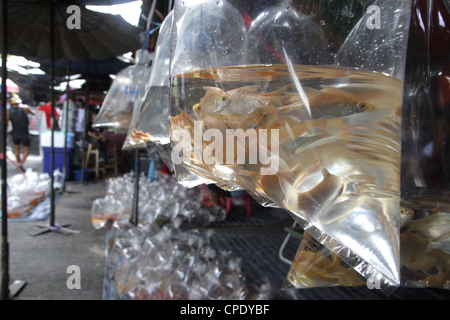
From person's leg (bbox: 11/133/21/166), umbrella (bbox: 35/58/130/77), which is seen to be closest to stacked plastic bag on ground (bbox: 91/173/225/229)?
umbrella (bbox: 35/58/130/77)

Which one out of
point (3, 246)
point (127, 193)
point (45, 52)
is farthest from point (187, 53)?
point (45, 52)

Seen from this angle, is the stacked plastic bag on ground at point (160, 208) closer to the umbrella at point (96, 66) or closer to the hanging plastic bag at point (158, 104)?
the hanging plastic bag at point (158, 104)

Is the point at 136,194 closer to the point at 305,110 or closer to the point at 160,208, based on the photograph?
the point at 160,208

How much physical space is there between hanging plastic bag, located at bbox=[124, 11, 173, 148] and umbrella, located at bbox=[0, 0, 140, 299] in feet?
4.01

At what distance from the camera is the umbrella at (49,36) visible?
1.88m

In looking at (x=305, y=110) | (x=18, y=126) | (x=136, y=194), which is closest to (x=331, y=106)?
(x=305, y=110)

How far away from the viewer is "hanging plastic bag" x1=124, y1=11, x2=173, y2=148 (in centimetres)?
79

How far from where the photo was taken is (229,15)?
430 mm

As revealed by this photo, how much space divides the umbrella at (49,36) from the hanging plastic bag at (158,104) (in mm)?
1222

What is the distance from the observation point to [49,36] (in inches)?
116

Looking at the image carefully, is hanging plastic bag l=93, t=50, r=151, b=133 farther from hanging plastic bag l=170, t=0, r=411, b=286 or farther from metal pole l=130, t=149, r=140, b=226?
hanging plastic bag l=170, t=0, r=411, b=286

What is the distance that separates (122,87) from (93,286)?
4.88 feet
